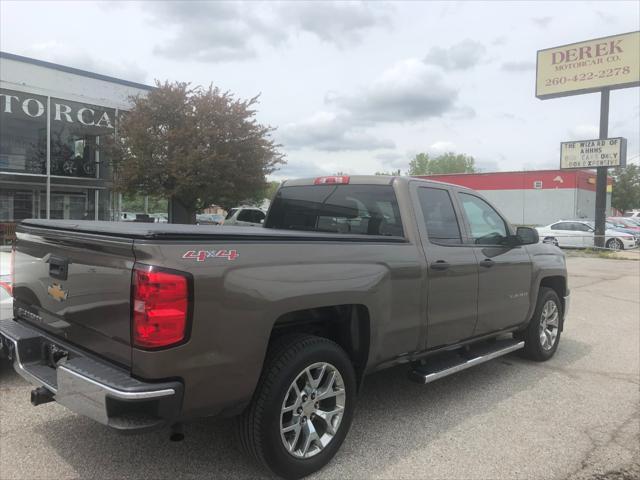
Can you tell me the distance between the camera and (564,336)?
7039 mm

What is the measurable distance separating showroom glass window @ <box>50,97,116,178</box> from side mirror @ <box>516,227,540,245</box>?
47.0ft

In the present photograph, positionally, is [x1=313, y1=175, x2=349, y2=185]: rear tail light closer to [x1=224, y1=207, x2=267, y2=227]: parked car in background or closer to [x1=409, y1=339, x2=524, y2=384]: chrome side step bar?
[x1=409, y1=339, x2=524, y2=384]: chrome side step bar

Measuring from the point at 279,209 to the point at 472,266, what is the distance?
1874 mm

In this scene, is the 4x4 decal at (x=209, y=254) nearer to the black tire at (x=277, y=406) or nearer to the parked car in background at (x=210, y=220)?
the black tire at (x=277, y=406)

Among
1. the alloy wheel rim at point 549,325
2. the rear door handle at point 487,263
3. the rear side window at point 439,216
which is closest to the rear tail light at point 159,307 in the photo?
the rear side window at point 439,216

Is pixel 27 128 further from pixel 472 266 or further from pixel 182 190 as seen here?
pixel 472 266

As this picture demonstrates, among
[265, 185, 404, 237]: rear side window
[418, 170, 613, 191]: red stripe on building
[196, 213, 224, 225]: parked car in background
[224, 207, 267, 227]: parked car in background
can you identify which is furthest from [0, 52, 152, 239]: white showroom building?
[418, 170, 613, 191]: red stripe on building

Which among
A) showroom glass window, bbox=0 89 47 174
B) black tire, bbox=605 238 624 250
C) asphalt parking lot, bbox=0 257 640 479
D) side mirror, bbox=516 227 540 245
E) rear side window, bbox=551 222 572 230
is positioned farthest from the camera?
rear side window, bbox=551 222 572 230

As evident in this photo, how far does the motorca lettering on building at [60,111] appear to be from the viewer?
47.5 feet

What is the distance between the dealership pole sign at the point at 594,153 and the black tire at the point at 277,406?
83.6 ft

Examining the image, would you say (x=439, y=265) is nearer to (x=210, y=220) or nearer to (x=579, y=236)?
(x=579, y=236)

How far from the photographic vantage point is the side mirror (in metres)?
4.95

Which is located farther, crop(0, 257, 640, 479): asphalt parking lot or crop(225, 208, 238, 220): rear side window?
crop(225, 208, 238, 220): rear side window

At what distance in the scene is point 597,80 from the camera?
2538cm
